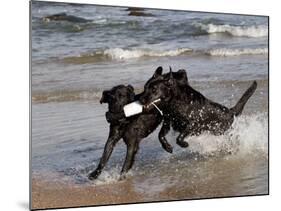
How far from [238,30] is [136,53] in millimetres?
682

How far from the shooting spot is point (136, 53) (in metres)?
3.23

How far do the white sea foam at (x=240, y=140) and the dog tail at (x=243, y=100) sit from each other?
4 centimetres

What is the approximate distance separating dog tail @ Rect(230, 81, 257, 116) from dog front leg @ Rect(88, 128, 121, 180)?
0.74 metres

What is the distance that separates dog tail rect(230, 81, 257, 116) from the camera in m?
3.45

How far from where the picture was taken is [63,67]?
10.1 feet

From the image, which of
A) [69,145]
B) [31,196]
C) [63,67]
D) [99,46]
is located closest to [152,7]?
[99,46]

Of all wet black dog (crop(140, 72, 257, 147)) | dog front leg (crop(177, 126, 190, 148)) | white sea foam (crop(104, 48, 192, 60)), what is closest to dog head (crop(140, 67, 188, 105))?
wet black dog (crop(140, 72, 257, 147))

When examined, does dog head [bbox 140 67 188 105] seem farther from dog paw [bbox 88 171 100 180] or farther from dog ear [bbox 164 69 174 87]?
dog paw [bbox 88 171 100 180]

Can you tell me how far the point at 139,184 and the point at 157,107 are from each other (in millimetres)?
441

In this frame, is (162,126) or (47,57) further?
(162,126)

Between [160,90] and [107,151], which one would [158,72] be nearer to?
[160,90]

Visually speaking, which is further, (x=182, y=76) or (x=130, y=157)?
(x=182, y=76)

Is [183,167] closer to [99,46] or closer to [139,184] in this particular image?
[139,184]

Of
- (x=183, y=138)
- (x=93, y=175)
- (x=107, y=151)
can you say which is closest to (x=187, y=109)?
(x=183, y=138)
